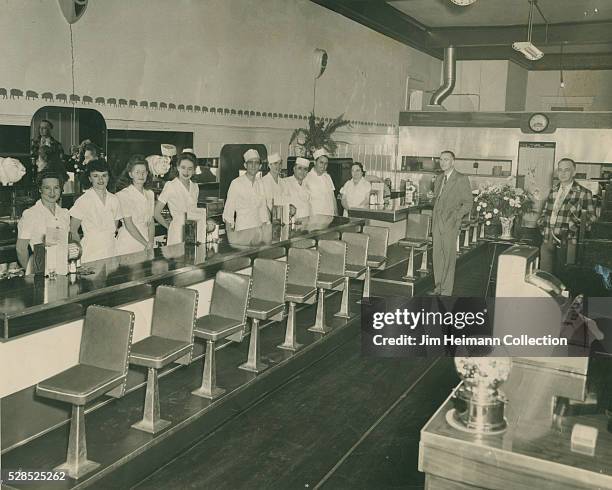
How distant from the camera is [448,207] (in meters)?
6.61

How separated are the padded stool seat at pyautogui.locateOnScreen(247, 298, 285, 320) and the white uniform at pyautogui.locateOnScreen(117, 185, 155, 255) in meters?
1.34

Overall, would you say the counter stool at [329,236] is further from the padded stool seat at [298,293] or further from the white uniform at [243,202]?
the padded stool seat at [298,293]

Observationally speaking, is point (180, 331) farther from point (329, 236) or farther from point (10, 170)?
point (329, 236)

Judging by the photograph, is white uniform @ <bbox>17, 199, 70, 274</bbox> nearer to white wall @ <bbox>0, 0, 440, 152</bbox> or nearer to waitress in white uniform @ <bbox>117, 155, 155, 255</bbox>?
waitress in white uniform @ <bbox>117, 155, 155, 255</bbox>

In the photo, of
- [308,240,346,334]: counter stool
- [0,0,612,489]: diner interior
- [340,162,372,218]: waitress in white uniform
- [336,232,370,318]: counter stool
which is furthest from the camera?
[340,162,372,218]: waitress in white uniform

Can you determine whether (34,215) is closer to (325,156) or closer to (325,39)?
(325,156)

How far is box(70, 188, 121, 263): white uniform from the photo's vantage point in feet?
15.6

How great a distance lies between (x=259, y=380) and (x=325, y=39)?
6968 millimetres

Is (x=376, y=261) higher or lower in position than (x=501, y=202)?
lower

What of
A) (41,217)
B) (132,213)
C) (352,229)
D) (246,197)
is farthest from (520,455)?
(246,197)

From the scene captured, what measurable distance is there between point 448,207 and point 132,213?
318cm

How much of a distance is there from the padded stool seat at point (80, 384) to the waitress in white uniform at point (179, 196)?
2.85 meters

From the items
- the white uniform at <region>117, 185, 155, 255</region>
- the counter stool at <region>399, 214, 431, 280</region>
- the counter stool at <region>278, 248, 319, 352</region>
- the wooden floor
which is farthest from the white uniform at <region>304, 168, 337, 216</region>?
the wooden floor

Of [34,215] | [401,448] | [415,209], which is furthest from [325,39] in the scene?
[401,448]
